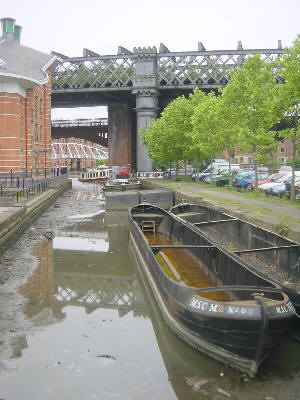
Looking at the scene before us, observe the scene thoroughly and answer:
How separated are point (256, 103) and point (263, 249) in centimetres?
1733

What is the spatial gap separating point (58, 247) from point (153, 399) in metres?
12.6

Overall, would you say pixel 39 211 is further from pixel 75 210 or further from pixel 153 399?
pixel 153 399

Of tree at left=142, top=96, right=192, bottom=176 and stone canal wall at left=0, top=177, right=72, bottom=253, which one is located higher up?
tree at left=142, top=96, right=192, bottom=176

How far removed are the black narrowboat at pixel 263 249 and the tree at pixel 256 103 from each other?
30.2 ft

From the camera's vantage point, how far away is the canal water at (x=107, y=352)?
24.7 feet

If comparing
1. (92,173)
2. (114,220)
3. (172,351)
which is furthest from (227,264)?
(92,173)

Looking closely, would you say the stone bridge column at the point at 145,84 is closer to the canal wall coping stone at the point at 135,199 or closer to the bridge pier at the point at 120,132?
the bridge pier at the point at 120,132

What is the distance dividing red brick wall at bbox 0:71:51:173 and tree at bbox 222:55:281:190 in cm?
2012

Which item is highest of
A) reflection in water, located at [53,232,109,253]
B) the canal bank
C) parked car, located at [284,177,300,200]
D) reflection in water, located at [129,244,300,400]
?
parked car, located at [284,177,300,200]

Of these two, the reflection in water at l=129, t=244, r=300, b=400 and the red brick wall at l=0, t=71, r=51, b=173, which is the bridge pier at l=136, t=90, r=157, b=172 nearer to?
the red brick wall at l=0, t=71, r=51, b=173

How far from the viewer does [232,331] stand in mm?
7801

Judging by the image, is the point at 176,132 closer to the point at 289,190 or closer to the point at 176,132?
the point at 176,132

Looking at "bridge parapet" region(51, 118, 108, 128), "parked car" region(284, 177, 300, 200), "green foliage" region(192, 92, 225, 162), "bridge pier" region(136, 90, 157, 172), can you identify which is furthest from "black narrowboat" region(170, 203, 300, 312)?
"bridge parapet" region(51, 118, 108, 128)

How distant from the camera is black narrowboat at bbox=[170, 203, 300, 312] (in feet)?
34.9
